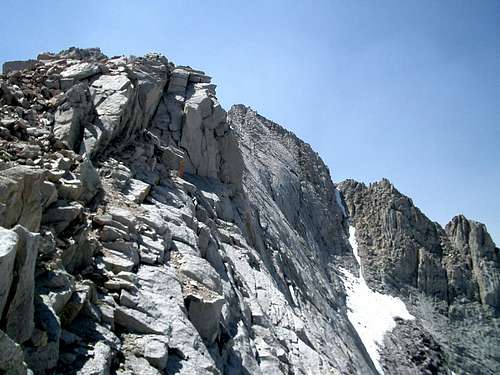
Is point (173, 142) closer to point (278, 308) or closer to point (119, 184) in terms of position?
point (119, 184)

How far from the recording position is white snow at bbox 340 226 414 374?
6219 cm

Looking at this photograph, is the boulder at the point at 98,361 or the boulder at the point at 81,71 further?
the boulder at the point at 81,71

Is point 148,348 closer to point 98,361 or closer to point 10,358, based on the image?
point 98,361

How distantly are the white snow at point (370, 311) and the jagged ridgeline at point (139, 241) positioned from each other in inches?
97.6

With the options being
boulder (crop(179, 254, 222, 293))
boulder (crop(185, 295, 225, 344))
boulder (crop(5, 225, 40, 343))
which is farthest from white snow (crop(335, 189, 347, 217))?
boulder (crop(5, 225, 40, 343))

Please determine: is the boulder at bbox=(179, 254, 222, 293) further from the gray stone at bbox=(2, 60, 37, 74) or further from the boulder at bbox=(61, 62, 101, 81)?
the gray stone at bbox=(2, 60, 37, 74)

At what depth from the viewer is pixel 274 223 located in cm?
4459

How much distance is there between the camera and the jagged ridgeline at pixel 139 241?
11.0m

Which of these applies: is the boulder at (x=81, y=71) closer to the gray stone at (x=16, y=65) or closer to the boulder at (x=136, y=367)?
the gray stone at (x=16, y=65)

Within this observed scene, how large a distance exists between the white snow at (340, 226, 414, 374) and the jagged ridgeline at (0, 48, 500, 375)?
97.6 inches

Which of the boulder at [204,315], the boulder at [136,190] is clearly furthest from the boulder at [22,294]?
the boulder at [136,190]

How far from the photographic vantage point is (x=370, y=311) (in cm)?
7006

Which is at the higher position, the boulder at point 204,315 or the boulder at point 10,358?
the boulder at point 204,315

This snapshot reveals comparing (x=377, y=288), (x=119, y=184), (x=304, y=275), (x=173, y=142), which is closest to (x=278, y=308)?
(x=119, y=184)
